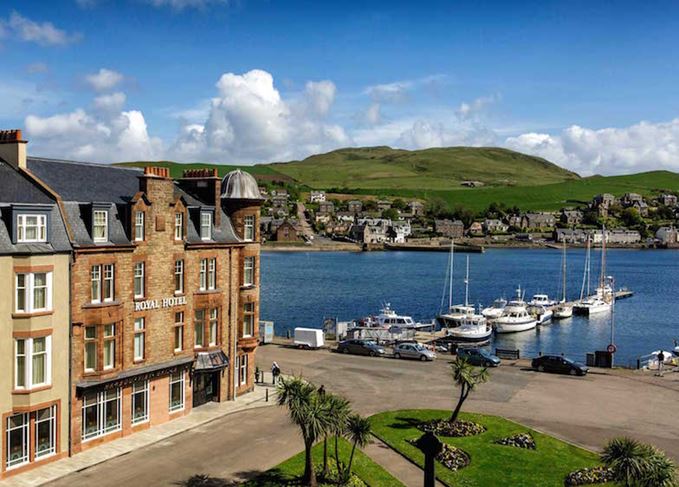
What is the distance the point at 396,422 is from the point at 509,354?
24.0m

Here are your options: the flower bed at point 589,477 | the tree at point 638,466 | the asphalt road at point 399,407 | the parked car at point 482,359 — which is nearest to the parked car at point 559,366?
the asphalt road at point 399,407

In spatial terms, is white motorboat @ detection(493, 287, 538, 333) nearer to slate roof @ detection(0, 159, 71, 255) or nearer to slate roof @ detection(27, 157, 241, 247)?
slate roof @ detection(27, 157, 241, 247)

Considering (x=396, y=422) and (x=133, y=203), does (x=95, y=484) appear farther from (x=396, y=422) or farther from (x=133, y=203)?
(x=396, y=422)

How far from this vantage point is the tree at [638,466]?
2144 centimetres

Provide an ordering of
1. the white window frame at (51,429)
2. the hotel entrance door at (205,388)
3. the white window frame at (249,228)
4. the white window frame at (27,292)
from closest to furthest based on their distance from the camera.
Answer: the white window frame at (27,292) → the white window frame at (51,429) → the hotel entrance door at (205,388) → the white window frame at (249,228)

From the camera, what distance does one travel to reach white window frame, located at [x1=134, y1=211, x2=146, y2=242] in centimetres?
3291

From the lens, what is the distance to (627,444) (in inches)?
878

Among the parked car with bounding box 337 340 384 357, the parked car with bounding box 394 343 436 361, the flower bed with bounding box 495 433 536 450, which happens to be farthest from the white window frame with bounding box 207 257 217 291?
the parked car with bounding box 394 343 436 361

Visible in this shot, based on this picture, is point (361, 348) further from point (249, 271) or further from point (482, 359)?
point (249, 271)

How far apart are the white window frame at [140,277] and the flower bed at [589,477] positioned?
20775 millimetres

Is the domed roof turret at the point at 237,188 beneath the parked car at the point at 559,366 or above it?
above

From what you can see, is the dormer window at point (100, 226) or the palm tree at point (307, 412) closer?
the palm tree at point (307, 412)

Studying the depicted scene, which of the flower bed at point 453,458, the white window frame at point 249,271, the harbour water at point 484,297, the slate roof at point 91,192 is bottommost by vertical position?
the harbour water at point 484,297

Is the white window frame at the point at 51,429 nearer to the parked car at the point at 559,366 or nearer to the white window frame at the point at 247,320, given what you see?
the white window frame at the point at 247,320
